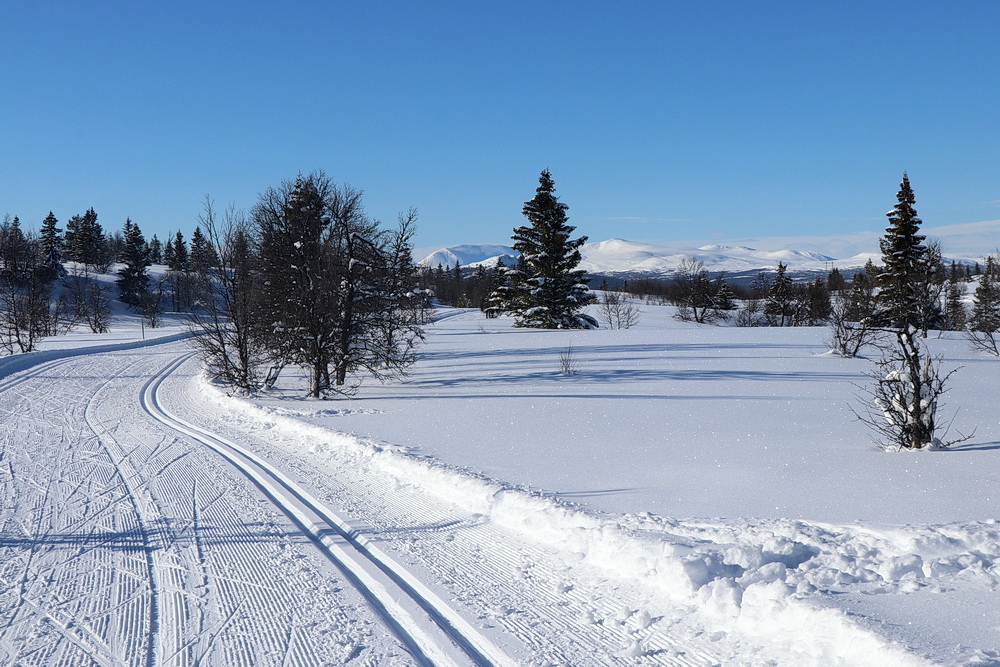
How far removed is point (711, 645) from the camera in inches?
150

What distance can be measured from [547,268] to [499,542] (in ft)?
111

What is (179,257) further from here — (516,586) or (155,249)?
(516,586)

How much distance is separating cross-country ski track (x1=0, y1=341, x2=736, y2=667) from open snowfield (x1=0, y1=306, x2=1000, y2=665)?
0.02 meters

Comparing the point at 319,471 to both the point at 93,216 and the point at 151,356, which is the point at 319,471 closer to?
the point at 151,356

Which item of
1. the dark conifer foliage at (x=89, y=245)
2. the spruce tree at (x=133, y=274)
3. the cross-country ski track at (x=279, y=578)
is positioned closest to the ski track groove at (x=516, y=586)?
the cross-country ski track at (x=279, y=578)

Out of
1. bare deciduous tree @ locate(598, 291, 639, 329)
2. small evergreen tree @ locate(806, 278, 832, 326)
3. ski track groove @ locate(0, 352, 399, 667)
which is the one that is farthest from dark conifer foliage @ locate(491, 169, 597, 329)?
ski track groove @ locate(0, 352, 399, 667)

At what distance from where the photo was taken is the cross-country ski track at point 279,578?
3.93m

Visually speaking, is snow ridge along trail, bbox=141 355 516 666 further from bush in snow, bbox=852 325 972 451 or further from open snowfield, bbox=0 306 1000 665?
bush in snow, bbox=852 325 972 451

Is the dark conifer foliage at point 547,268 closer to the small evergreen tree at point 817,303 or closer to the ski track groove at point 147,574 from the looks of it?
the small evergreen tree at point 817,303

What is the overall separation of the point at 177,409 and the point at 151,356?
59.0 ft

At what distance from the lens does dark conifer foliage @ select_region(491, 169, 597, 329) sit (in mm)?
38781

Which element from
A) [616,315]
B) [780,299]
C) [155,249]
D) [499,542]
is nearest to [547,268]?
[616,315]

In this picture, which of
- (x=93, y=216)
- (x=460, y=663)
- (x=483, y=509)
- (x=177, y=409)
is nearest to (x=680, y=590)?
(x=460, y=663)

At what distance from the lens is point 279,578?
16.5 ft
